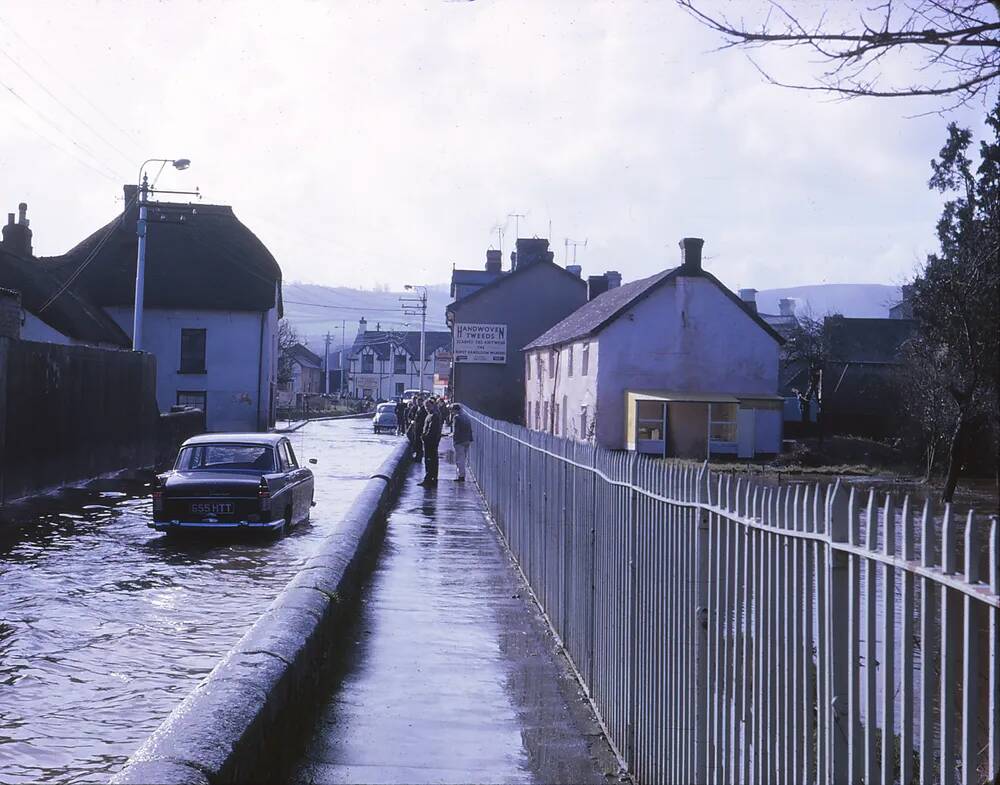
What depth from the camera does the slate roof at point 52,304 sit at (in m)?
34.9

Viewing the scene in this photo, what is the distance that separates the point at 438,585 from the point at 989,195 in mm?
39533

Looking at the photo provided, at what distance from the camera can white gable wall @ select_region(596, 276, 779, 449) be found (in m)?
44.5

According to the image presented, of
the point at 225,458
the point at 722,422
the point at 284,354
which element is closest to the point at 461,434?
the point at 225,458

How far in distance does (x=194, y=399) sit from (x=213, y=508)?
35981mm

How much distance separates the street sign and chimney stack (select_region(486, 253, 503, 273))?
17.8 meters

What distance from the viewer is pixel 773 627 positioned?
3822 mm

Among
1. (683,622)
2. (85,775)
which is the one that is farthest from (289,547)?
(683,622)

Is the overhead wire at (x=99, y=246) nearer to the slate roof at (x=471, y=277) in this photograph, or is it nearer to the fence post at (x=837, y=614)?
the slate roof at (x=471, y=277)

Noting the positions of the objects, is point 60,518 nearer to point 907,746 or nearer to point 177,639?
point 177,639

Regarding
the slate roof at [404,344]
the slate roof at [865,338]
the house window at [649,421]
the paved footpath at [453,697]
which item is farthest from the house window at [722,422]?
the slate roof at [404,344]

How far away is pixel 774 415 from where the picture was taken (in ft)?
151

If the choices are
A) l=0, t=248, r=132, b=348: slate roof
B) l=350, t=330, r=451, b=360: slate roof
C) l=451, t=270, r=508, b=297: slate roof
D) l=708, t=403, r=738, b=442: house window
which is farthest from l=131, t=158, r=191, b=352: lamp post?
l=350, t=330, r=451, b=360: slate roof

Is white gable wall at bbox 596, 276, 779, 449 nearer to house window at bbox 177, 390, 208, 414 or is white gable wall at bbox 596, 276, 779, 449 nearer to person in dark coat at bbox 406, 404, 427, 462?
person in dark coat at bbox 406, 404, 427, 462

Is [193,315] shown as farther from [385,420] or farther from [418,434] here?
[418,434]
